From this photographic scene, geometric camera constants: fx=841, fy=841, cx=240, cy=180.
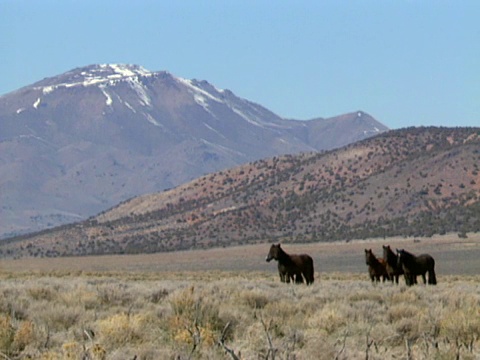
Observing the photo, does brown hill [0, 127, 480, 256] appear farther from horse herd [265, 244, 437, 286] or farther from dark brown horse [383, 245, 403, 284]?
dark brown horse [383, 245, 403, 284]

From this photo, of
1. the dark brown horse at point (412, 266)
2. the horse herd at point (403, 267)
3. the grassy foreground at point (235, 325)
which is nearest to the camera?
the grassy foreground at point (235, 325)

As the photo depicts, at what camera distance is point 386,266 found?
87.4ft

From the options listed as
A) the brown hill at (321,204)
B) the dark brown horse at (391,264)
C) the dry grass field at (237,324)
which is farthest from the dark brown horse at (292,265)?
the brown hill at (321,204)

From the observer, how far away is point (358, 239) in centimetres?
8744

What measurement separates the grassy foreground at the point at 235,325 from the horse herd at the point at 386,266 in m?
5.19

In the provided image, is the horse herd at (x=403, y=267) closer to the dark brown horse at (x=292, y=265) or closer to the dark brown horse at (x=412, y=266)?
the dark brown horse at (x=412, y=266)

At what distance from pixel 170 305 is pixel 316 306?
301cm

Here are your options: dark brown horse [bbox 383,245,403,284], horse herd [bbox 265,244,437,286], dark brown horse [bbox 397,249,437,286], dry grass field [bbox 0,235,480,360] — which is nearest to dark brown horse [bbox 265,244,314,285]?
horse herd [bbox 265,244,437,286]

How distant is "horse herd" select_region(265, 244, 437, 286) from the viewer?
25.5 m

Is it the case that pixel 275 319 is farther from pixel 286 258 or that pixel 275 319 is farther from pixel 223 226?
pixel 223 226

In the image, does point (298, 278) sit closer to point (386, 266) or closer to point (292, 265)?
point (292, 265)

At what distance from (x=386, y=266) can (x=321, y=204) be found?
85.7 m

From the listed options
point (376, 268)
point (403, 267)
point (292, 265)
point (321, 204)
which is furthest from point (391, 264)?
point (321, 204)

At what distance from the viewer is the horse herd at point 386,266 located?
1003 inches
